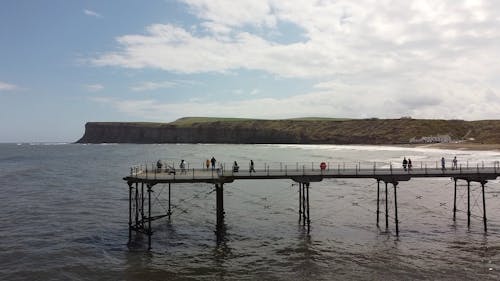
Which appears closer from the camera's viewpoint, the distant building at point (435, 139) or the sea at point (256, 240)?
the sea at point (256, 240)

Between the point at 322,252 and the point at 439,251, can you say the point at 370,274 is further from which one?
the point at 439,251

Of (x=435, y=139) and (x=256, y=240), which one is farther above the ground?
(x=435, y=139)

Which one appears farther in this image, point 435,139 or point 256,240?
point 435,139

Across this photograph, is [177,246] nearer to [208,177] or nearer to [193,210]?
[208,177]

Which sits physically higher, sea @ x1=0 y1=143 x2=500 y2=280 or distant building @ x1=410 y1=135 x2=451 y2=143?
distant building @ x1=410 y1=135 x2=451 y2=143

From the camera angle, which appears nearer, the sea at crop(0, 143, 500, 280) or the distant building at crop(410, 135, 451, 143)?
the sea at crop(0, 143, 500, 280)

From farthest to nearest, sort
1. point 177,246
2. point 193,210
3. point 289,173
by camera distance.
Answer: point 193,210 → point 289,173 → point 177,246

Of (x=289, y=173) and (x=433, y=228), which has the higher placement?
(x=289, y=173)

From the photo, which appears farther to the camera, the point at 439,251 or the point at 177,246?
the point at 177,246

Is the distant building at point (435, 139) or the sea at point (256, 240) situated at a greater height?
the distant building at point (435, 139)

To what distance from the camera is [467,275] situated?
26.7m

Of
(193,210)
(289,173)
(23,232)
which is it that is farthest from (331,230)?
(23,232)

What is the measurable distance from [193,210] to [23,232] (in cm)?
1622

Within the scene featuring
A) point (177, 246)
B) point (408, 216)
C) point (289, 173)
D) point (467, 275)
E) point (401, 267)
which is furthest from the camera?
point (408, 216)
